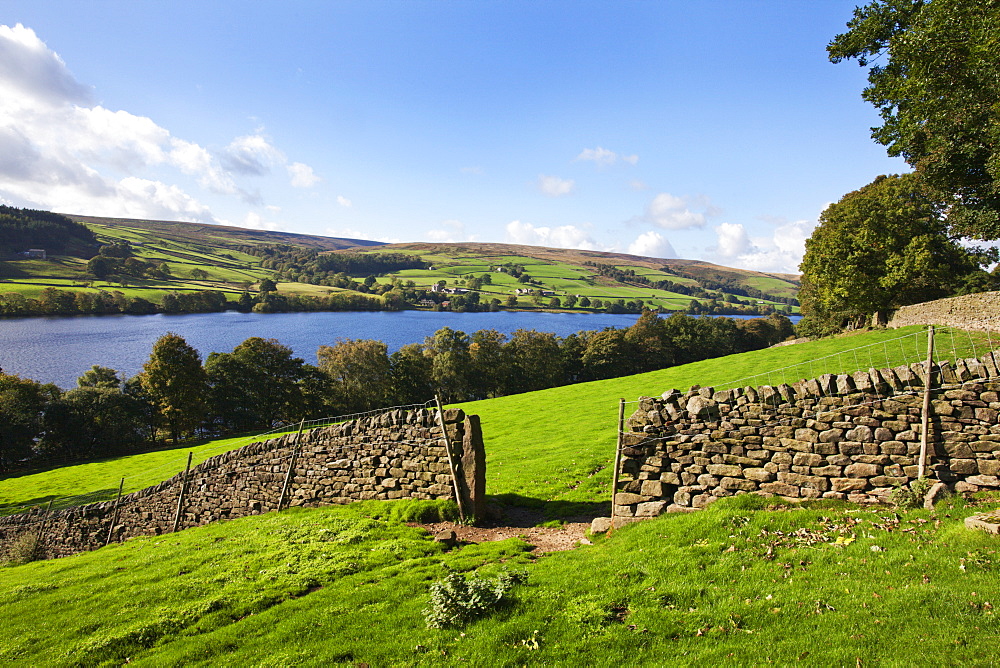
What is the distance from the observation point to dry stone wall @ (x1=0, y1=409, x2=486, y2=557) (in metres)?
11.8

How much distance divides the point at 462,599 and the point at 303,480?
9732mm

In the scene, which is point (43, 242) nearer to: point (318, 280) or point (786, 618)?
point (318, 280)

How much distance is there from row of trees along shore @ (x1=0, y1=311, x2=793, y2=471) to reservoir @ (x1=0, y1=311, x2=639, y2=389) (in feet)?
47.6

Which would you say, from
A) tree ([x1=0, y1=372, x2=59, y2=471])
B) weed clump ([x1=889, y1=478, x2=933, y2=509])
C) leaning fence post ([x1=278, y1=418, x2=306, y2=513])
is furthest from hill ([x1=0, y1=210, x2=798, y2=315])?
weed clump ([x1=889, y1=478, x2=933, y2=509])

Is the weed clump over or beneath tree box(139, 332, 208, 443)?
over

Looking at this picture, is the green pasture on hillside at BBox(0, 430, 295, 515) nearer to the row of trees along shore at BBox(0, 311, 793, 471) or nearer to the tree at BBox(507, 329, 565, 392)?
the row of trees along shore at BBox(0, 311, 793, 471)

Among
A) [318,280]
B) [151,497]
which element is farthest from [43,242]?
[151,497]

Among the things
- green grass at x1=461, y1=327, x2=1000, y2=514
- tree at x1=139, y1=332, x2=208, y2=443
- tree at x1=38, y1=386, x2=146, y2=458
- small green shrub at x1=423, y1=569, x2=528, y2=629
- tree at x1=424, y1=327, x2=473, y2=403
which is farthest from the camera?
tree at x1=424, y1=327, x2=473, y2=403

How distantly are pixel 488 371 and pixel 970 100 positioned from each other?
192ft

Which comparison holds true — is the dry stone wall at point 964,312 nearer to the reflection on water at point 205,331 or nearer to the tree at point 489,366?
the tree at point 489,366

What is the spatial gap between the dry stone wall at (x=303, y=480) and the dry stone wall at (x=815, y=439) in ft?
14.0

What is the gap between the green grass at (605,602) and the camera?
475 centimetres

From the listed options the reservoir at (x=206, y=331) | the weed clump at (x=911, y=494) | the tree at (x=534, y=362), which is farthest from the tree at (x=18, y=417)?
the weed clump at (x=911, y=494)

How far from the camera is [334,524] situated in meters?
11.2
